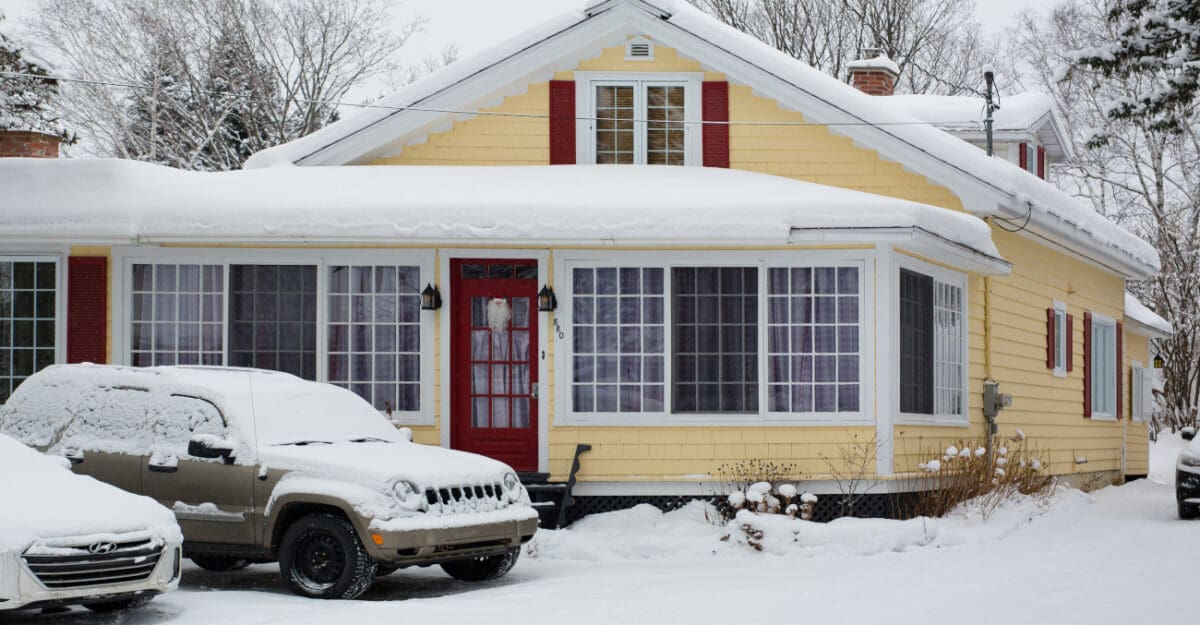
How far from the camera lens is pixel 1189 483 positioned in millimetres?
17109

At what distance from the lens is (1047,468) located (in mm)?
19406

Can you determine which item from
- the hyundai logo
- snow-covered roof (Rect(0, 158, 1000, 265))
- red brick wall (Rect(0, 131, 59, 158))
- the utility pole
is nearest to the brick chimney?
the utility pole

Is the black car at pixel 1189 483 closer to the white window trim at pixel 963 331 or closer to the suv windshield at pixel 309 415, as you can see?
the white window trim at pixel 963 331

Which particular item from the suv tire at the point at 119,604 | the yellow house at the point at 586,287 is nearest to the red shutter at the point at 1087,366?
the yellow house at the point at 586,287

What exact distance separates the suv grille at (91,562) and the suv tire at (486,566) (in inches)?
114

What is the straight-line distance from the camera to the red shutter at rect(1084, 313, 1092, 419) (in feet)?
72.1

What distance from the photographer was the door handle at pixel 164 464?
11.5 metres

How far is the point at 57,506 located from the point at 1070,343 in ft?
51.0

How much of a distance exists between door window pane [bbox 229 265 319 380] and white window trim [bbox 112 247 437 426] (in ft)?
0.29

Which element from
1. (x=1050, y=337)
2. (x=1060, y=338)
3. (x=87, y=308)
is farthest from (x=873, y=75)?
(x=87, y=308)

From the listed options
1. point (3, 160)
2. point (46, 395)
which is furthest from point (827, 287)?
point (3, 160)

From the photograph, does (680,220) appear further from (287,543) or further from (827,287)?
(287,543)

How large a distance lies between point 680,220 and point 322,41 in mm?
24953

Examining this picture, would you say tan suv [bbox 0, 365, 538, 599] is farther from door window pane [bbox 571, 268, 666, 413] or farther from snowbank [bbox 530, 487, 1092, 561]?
door window pane [bbox 571, 268, 666, 413]
